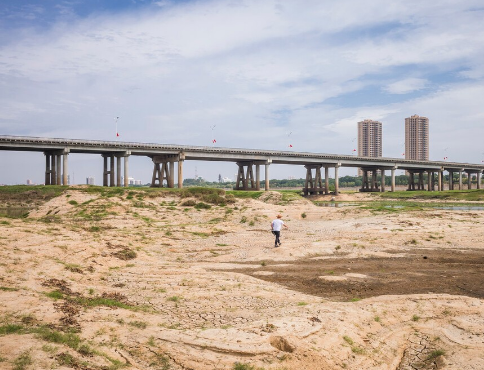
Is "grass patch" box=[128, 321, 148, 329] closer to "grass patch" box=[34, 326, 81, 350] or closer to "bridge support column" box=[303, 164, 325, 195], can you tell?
"grass patch" box=[34, 326, 81, 350]

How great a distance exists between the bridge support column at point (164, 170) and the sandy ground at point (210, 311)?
59771 mm

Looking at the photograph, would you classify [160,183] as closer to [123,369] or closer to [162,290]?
[162,290]

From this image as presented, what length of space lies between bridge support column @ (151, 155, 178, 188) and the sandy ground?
59771mm

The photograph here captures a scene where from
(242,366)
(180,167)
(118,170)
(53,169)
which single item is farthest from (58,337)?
(180,167)

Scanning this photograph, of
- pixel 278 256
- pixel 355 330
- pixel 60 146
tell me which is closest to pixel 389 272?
pixel 278 256

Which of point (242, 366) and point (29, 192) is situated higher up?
point (29, 192)

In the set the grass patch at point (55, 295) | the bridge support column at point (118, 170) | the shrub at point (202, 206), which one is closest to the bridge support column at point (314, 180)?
the bridge support column at point (118, 170)

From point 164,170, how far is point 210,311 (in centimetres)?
7735

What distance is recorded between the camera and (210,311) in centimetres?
1305

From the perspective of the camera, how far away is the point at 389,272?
1903 centimetres

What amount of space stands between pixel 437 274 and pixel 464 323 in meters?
6.82

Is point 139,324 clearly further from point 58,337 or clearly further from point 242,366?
point 242,366

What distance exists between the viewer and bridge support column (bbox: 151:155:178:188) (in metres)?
86.5

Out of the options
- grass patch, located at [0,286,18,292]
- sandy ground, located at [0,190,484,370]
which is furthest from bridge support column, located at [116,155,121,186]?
grass patch, located at [0,286,18,292]
